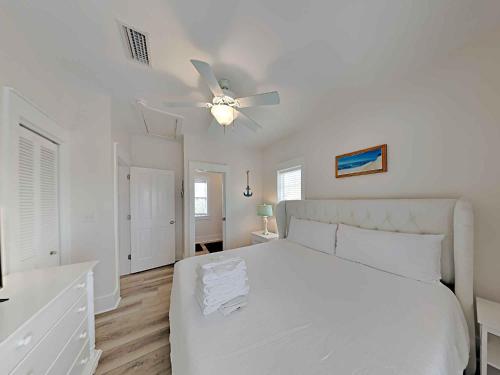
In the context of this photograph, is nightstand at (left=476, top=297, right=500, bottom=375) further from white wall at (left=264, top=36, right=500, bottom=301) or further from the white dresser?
the white dresser

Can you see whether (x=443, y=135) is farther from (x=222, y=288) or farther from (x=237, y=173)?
(x=237, y=173)

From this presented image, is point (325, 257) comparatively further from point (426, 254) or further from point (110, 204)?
point (110, 204)

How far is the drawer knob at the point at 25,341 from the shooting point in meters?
0.75

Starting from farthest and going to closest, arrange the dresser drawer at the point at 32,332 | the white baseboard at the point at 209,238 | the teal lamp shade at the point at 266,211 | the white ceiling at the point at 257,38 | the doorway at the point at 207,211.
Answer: the white baseboard at the point at 209,238
the doorway at the point at 207,211
the teal lamp shade at the point at 266,211
the white ceiling at the point at 257,38
the dresser drawer at the point at 32,332

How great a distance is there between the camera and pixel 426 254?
143cm

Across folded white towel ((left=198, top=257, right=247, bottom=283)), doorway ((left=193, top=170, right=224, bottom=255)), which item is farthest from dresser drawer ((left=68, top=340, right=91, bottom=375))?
doorway ((left=193, top=170, right=224, bottom=255))

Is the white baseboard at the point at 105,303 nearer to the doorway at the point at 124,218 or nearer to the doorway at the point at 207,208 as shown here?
the doorway at the point at 124,218

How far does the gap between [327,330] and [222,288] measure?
0.62 m

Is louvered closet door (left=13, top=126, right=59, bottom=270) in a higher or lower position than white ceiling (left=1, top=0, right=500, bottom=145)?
lower

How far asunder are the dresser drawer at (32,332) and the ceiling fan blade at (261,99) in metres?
1.94

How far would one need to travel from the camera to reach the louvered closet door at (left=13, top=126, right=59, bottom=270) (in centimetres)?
135

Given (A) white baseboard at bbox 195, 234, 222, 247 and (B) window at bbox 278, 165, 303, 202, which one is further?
(A) white baseboard at bbox 195, 234, 222, 247

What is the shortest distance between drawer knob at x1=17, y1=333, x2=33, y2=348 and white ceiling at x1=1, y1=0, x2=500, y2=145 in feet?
6.23

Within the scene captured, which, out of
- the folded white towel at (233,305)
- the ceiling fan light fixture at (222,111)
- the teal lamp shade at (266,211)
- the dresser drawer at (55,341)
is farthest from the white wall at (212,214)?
the folded white towel at (233,305)
